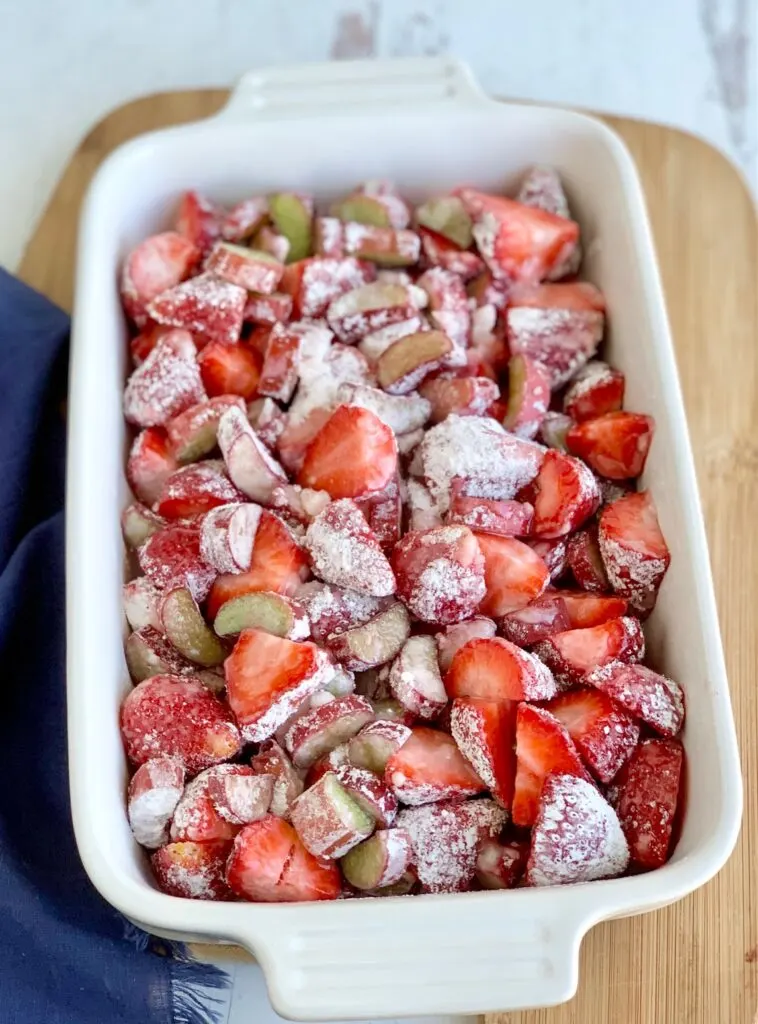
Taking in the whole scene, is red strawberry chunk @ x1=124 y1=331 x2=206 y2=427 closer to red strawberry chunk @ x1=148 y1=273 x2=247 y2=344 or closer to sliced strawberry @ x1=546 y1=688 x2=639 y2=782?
red strawberry chunk @ x1=148 y1=273 x2=247 y2=344

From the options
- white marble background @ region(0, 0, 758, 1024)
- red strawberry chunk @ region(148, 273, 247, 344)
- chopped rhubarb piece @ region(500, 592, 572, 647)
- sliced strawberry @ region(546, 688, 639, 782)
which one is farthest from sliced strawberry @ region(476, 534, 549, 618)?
white marble background @ region(0, 0, 758, 1024)

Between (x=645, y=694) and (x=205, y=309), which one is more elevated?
(x=205, y=309)

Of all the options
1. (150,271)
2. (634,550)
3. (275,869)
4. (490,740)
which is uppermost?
(150,271)

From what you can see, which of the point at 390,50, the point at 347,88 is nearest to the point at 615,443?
the point at 347,88

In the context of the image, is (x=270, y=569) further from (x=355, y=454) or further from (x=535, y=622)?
(x=535, y=622)

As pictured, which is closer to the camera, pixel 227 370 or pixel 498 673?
pixel 498 673

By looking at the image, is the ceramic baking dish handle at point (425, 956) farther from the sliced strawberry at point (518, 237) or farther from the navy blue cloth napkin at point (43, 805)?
the sliced strawberry at point (518, 237)

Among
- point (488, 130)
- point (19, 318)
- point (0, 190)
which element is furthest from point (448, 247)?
point (0, 190)
